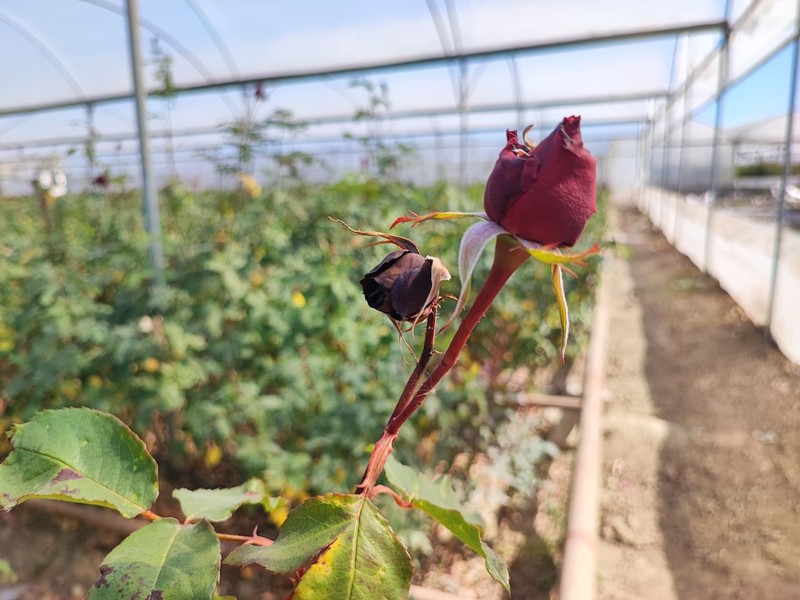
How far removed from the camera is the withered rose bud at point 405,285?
397 mm

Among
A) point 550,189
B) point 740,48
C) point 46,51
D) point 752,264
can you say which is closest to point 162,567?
point 550,189

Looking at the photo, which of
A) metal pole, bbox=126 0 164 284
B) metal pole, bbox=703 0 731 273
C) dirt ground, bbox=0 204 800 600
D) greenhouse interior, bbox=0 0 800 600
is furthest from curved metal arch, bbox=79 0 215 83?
metal pole, bbox=703 0 731 273

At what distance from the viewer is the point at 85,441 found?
51 centimetres

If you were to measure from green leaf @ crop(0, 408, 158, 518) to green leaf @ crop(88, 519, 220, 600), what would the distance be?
0.05 m

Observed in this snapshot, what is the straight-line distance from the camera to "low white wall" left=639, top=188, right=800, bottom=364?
386 cm

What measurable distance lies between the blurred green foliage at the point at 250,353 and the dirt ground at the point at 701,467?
2.15 feet

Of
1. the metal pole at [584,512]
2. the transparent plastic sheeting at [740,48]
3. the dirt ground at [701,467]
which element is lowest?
the dirt ground at [701,467]

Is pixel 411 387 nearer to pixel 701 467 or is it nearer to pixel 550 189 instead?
pixel 550 189

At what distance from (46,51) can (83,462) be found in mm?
9981

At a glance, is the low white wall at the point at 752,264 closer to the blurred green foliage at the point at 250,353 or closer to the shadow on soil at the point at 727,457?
the shadow on soil at the point at 727,457

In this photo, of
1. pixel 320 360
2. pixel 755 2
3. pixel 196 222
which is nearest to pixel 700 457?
pixel 320 360

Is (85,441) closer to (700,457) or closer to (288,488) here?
(288,488)

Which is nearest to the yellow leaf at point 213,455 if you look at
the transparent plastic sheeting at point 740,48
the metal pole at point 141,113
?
the metal pole at point 141,113

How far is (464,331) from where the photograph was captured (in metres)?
0.38
